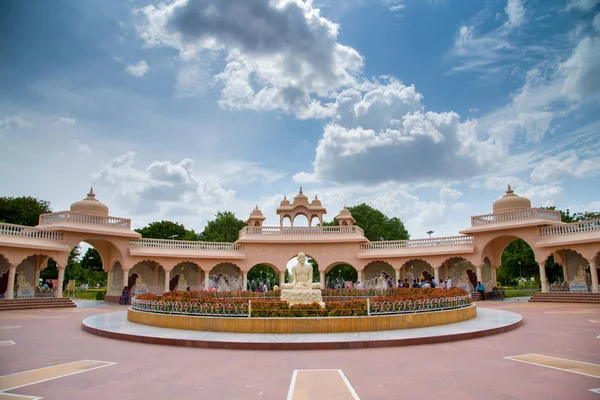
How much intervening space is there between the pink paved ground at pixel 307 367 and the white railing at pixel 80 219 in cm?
1461

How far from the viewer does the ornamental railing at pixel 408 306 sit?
34.6 ft

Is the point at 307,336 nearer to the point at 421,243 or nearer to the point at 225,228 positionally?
the point at 421,243

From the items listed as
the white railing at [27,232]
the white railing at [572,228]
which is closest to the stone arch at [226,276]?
the white railing at [27,232]

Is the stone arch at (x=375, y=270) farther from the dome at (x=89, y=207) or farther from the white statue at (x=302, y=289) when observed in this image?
the dome at (x=89, y=207)

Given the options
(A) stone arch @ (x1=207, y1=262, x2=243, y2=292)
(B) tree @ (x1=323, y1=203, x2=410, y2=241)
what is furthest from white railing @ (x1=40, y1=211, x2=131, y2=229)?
(B) tree @ (x1=323, y1=203, x2=410, y2=241)

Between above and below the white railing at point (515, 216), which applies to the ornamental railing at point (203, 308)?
below

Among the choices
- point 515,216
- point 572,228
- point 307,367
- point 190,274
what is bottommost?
point 307,367

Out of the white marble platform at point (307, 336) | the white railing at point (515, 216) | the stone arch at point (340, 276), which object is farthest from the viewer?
the stone arch at point (340, 276)

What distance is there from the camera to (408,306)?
10992mm

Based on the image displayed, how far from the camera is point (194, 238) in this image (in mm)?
46969

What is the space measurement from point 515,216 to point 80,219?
25.2 meters

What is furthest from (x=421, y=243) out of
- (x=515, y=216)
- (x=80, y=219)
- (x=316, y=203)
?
(x=80, y=219)

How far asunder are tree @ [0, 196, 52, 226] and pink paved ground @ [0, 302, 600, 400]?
29.9 meters

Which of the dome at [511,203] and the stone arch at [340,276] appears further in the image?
the stone arch at [340,276]
